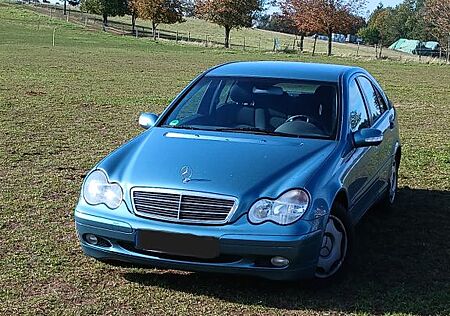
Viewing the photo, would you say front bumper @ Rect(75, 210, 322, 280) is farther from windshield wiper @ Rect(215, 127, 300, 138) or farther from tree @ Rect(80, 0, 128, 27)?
tree @ Rect(80, 0, 128, 27)

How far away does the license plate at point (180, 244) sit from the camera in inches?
175

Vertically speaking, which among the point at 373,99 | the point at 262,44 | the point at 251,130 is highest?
the point at 373,99

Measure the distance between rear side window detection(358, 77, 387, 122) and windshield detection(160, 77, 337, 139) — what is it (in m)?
0.76

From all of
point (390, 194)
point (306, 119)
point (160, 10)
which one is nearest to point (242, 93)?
point (306, 119)

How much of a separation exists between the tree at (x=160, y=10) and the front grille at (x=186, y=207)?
72.5m

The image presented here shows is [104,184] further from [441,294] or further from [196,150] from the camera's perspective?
[441,294]

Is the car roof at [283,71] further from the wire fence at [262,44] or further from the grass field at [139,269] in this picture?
the wire fence at [262,44]

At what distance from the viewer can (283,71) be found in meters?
6.27

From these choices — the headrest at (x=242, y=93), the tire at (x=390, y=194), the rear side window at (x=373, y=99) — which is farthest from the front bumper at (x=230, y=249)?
the tire at (x=390, y=194)

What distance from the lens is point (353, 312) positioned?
4.48 m

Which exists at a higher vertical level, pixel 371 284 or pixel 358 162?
pixel 358 162

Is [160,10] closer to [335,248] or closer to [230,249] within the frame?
[335,248]

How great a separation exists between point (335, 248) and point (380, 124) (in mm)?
2079

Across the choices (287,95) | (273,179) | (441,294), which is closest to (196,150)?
(273,179)
